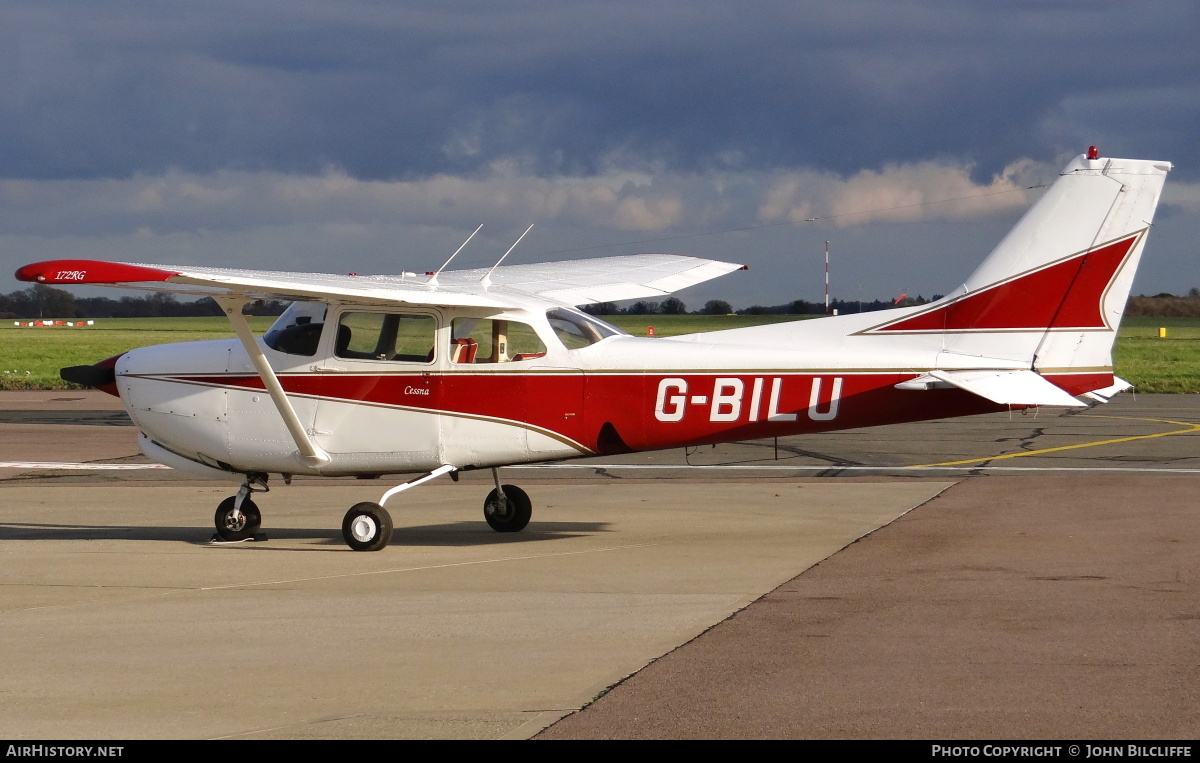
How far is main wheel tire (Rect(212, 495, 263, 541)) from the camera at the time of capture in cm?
1117

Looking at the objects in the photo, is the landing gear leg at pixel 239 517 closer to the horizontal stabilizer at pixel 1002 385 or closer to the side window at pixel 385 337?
the side window at pixel 385 337

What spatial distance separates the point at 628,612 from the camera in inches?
309

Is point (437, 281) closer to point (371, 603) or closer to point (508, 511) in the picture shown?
point (508, 511)

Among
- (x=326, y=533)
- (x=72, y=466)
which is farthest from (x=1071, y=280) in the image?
(x=72, y=466)

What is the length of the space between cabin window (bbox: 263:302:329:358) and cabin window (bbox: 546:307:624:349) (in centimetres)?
204

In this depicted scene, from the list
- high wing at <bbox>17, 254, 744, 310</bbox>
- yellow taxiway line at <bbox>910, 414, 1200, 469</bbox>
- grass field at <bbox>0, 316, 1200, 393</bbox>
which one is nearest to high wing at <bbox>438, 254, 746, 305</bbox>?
high wing at <bbox>17, 254, 744, 310</bbox>

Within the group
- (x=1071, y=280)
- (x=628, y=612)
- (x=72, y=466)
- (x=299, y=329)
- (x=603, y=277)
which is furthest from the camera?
(x=72, y=466)

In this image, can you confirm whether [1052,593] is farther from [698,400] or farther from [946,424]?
[946,424]

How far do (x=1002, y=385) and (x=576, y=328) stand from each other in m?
3.55

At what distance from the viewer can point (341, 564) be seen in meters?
9.98

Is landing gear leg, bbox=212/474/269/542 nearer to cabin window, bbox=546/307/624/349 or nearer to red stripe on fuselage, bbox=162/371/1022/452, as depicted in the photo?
red stripe on fuselage, bbox=162/371/1022/452

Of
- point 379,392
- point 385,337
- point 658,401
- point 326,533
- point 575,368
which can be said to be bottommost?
point 326,533

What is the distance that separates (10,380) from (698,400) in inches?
1213

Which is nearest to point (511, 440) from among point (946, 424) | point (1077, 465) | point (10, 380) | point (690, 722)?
point (690, 722)
